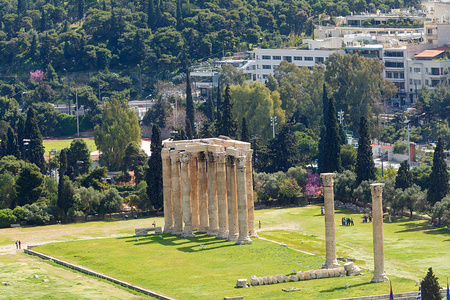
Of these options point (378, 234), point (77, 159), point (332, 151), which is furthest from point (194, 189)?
point (77, 159)

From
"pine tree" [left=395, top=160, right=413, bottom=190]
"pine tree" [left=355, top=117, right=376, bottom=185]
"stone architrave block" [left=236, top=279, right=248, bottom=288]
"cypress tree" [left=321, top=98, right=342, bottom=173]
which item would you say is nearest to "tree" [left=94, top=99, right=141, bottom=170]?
"cypress tree" [left=321, top=98, right=342, bottom=173]

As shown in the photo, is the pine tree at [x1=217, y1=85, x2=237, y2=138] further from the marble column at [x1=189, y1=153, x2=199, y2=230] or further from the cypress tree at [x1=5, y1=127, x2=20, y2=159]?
the marble column at [x1=189, y1=153, x2=199, y2=230]

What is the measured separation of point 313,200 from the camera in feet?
535

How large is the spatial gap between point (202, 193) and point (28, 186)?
109 ft

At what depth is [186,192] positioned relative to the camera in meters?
132

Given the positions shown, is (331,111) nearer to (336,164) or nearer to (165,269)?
(336,164)

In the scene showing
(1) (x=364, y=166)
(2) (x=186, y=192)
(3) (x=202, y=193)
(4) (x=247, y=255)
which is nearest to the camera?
(4) (x=247, y=255)

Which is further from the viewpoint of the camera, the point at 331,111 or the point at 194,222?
the point at 331,111

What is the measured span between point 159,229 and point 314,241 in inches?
762

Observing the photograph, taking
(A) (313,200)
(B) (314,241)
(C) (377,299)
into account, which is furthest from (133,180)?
(C) (377,299)

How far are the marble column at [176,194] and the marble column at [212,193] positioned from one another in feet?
13.1

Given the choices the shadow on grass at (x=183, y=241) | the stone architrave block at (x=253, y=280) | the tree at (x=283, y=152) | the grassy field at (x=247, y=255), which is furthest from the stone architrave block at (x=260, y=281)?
the tree at (x=283, y=152)

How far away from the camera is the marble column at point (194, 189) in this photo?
133750 millimetres

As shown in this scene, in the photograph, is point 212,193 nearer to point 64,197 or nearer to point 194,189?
point 194,189
